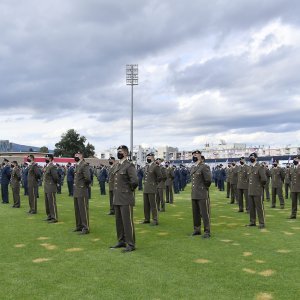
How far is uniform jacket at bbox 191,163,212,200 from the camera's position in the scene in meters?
9.62

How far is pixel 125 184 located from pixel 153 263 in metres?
1.89

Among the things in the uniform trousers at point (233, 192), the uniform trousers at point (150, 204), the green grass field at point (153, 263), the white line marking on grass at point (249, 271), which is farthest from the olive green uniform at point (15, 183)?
the white line marking on grass at point (249, 271)

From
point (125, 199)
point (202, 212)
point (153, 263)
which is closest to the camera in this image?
point (153, 263)

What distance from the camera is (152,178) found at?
11.9 meters

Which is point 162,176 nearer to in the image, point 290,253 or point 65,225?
point 65,225

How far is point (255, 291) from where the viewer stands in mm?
5406

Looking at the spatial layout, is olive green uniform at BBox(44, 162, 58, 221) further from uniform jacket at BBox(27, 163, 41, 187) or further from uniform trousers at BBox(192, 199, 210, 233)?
uniform trousers at BBox(192, 199, 210, 233)

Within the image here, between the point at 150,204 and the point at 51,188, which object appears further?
the point at 51,188

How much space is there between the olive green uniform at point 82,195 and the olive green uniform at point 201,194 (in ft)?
8.77

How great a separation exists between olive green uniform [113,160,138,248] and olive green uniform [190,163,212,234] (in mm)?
2109

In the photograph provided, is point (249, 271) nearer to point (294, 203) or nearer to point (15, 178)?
point (294, 203)

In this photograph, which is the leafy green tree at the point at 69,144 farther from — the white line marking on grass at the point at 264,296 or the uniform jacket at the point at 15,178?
the white line marking on grass at the point at 264,296

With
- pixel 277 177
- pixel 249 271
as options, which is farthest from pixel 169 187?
pixel 249 271

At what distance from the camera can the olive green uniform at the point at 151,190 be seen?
11594 millimetres
